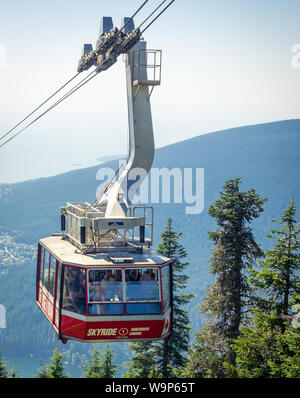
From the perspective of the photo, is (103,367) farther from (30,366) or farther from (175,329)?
(30,366)

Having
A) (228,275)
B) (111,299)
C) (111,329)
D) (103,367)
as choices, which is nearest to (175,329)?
(228,275)

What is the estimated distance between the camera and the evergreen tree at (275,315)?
65.9ft

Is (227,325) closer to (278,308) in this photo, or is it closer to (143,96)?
(278,308)

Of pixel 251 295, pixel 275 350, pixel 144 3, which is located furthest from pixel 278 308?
pixel 144 3

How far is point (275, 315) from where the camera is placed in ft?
68.8

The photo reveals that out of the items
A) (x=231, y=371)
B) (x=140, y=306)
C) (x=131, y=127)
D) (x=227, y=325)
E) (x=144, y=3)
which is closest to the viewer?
(x=144, y=3)

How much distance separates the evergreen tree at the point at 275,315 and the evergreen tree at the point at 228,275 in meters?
4.32

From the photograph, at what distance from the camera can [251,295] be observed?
2722 cm

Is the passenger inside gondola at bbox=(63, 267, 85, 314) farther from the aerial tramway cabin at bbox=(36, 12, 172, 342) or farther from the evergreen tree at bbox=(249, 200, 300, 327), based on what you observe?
the evergreen tree at bbox=(249, 200, 300, 327)

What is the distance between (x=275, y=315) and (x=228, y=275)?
21.6ft

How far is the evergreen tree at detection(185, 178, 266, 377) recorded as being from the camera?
88.2ft

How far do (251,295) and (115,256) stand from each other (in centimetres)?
1140

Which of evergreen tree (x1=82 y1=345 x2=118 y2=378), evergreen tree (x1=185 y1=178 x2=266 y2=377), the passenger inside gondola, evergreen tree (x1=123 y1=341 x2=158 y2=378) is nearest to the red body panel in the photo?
the passenger inside gondola

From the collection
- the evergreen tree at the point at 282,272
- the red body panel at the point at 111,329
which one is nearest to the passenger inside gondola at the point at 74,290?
the red body panel at the point at 111,329
